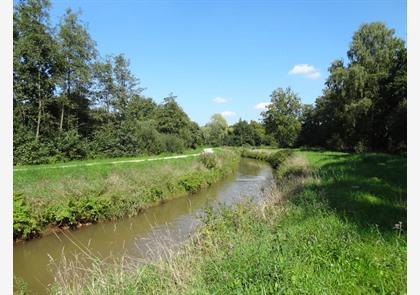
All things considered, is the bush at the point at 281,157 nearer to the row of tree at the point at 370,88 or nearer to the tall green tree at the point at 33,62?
the row of tree at the point at 370,88

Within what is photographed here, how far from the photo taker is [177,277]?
540cm

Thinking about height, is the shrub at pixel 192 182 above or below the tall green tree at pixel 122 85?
below

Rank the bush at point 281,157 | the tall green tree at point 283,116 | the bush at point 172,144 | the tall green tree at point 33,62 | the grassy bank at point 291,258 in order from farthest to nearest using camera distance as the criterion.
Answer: the tall green tree at point 283,116 < the bush at point 172,144 < the bush at point 281,157 < the tall green tree at point 33,62 < the grassy bank at point 291,258

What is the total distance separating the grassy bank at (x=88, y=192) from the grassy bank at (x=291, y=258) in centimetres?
637

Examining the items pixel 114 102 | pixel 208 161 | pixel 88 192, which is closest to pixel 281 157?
pixel 208 161

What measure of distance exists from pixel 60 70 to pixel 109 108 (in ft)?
37.5

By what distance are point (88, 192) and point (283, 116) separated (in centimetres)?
5353

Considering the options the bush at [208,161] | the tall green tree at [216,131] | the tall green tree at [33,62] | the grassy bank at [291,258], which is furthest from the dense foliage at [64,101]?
the tall green tree at [216,131]

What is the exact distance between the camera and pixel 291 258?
17.0ft

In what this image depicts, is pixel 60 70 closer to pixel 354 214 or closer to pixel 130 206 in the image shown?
pixel 130 206

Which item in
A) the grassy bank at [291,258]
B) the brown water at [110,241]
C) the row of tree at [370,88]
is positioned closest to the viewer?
the grassy bank at [291,258]

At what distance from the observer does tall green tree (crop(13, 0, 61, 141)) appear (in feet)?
81.3

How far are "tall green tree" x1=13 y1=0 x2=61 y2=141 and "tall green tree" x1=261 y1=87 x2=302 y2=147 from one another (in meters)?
44.8

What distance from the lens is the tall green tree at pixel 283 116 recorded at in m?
61.7
